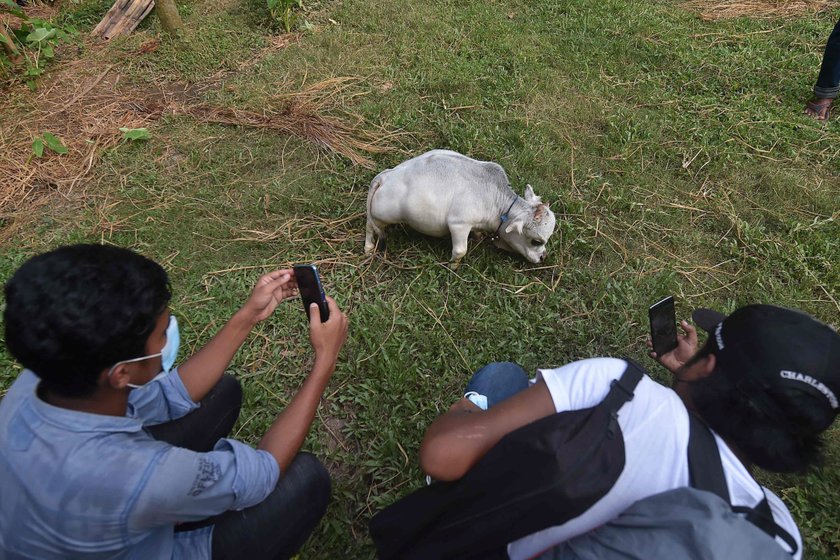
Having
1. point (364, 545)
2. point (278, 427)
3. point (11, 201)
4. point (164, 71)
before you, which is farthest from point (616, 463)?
point (164, 71)

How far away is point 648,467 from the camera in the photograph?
1497mm

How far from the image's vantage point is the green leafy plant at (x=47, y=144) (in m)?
4.82

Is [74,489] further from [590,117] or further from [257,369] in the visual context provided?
[590,117]

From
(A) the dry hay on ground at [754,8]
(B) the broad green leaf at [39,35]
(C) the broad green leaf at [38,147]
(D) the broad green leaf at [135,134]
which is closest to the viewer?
(C) the broad green leaf at [38,147]

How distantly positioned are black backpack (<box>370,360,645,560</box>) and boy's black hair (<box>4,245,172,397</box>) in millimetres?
1149

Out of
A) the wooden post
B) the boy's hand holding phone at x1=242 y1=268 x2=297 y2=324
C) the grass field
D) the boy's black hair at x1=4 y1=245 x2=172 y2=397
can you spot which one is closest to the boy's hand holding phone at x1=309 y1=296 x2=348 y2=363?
the boy's hand holding phone at x1=242 y1=268 x2=297 y2=324

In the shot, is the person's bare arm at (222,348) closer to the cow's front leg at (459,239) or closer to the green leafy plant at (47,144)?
the cow's front leg at (459,239)

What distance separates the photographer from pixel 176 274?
4.07 meters

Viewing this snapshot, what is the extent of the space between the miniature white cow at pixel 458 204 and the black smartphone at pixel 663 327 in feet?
4.28

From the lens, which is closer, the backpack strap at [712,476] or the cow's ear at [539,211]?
the backpack strap at [712,476]

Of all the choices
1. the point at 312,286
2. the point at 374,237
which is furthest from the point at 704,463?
the point at 374,237

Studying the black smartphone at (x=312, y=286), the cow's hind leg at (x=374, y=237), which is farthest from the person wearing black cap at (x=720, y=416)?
the cow's hind leg at (x=374, y=237)

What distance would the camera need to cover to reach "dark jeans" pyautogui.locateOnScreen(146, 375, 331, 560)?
207 centimetres

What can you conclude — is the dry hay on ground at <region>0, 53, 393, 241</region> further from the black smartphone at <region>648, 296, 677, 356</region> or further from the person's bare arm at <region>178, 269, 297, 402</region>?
the black smartphone at <region>648, 296, 677, 356</region>
